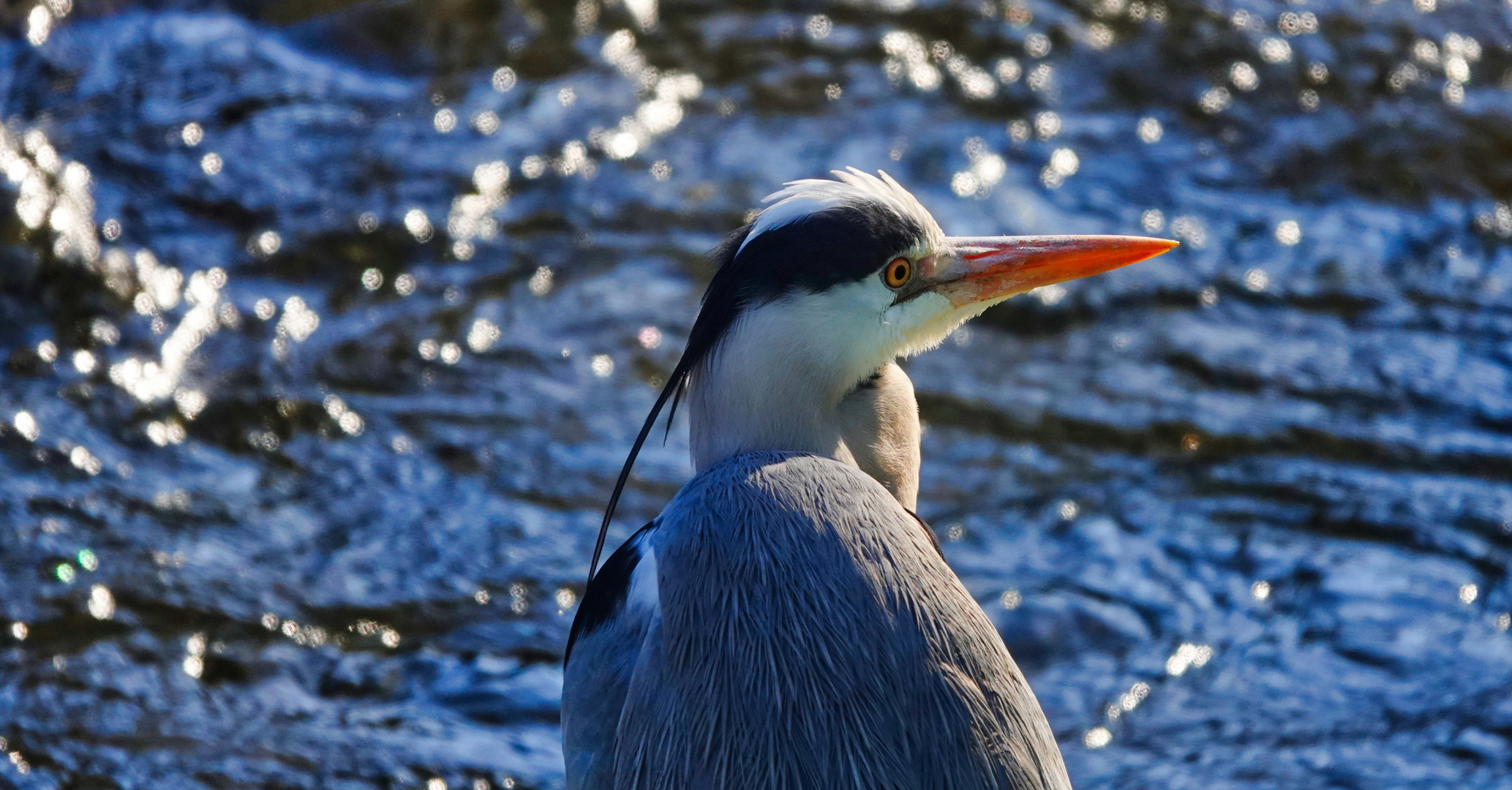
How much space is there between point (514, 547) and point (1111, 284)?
251 centimetres

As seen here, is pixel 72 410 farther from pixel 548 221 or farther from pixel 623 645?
pixel 623 645

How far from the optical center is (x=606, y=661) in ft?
9.09

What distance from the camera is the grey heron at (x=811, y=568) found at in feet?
7.50

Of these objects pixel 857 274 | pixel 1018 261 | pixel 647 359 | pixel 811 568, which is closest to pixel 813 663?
pixel 811 568

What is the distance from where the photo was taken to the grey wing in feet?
8.82

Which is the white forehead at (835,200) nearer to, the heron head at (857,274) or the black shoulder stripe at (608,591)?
the heron head at (857,274)

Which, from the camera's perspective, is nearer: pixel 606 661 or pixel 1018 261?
pixel 606 661

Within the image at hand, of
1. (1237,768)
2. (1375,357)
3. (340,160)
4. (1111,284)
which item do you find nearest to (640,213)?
(340,160)

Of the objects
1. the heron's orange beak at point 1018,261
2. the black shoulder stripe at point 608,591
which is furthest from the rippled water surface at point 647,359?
the heron's orange beak at point 1018,261

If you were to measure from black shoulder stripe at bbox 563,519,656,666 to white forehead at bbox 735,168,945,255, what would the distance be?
0.61m

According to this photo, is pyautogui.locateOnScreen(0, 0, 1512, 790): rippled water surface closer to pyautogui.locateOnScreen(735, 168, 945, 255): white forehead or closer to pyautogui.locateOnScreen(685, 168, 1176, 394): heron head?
pyautogui.locateOnScreen(685, 168, 1176, 394): heron head

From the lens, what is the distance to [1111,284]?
224 inches

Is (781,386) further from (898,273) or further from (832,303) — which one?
(898,273)

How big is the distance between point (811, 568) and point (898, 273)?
798 millimetres
